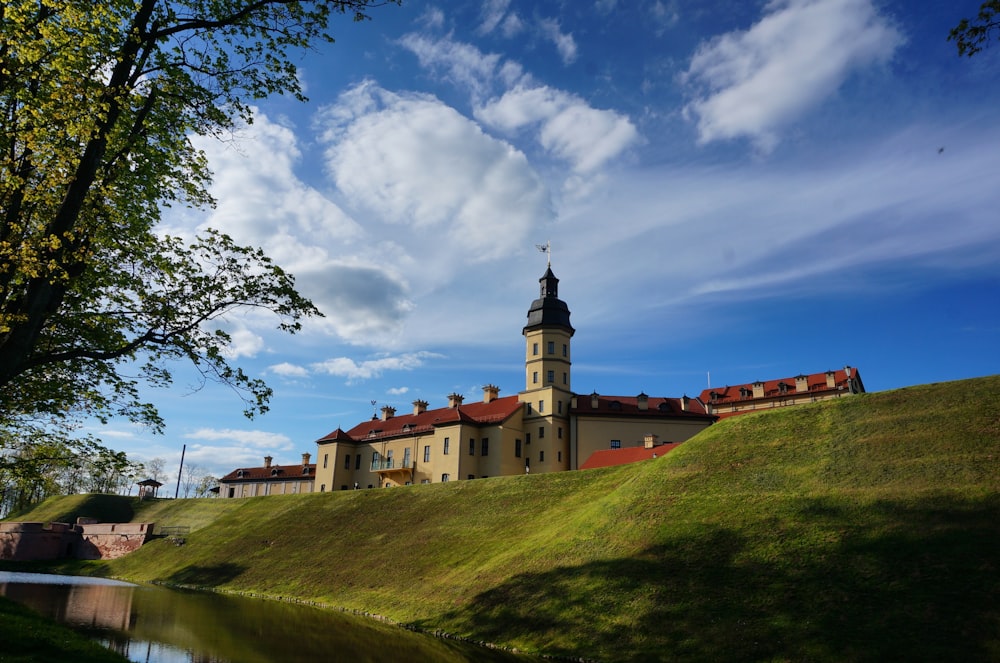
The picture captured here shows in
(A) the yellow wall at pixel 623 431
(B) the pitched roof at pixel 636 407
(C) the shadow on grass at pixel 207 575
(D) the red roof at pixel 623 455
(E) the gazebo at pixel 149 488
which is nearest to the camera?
(C) the shadow on grass at pixel 207 575

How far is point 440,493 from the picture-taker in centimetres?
4759

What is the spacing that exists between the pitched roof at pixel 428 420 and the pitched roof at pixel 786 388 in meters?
25.0

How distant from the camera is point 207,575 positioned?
45.3 metres

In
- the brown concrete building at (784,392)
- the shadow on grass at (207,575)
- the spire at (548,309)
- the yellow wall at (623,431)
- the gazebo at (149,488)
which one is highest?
the spire at (548,309)

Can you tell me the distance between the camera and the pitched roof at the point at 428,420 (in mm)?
63406

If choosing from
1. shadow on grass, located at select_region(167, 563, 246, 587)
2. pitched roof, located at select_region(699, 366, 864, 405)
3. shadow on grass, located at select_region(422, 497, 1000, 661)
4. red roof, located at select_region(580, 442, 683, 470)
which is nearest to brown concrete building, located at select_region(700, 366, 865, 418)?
pitched roof, located at select_region(699, 366, 864, 405)

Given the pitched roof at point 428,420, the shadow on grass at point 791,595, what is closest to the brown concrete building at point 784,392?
the pitched roof at point 428,420

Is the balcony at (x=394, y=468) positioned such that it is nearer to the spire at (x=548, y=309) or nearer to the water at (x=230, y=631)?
the spire at (x=548, y=309)

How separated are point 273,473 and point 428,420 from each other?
3521 centimetres

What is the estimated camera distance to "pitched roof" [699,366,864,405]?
65.4 meters

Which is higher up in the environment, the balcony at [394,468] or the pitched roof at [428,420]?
the pitched roof at [428,420]

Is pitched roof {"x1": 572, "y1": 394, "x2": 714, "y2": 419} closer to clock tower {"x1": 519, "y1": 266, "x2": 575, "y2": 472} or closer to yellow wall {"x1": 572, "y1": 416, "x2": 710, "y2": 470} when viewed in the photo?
yellow wall {"x1": 572, "y1": 416, "x2": 710, "y2": 470}

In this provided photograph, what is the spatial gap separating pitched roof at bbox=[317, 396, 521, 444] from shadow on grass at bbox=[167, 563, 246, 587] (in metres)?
24.2

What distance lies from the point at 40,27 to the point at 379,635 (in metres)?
22.2
